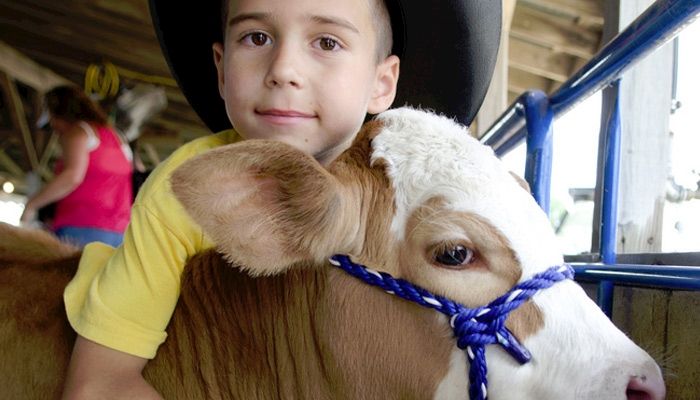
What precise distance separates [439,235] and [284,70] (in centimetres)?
56

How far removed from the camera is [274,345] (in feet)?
4.83

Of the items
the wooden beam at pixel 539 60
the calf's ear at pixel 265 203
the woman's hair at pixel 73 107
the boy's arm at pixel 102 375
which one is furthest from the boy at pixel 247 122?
the wooden beam at pixel 539 60

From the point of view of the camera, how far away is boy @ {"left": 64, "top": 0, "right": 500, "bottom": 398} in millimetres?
1418

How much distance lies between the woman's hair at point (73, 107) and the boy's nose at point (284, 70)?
325cm

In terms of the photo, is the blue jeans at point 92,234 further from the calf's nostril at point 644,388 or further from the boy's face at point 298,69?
the calf's nostril at point 644,388

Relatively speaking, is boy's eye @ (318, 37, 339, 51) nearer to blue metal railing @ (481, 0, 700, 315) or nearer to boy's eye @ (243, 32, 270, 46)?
boy's eye @ (243, 32, 270, 46)

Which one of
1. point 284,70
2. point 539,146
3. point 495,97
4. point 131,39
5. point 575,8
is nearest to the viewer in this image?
point 284,70

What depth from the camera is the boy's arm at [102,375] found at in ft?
4.53

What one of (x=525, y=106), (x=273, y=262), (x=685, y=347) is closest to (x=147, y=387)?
(x=273, y=262)

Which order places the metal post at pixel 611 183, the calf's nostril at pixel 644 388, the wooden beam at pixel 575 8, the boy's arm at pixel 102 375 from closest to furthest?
the calf's nostril at pixel 644 388
the boy's arm at pixel 102 375
the metal post at pixel 611 183
the wooden beam at pixel 575 8

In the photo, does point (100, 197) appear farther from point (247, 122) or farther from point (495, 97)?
point (247, 122)

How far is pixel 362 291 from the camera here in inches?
53.4

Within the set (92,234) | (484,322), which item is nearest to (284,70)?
(484,322)

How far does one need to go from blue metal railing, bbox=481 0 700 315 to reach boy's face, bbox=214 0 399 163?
64 cm
